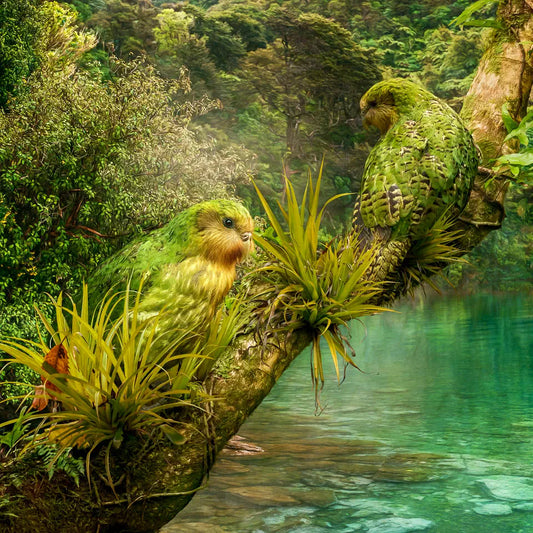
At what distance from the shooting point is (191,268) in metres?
2.28

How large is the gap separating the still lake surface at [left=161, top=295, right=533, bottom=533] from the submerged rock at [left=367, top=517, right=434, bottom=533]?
0.02 m

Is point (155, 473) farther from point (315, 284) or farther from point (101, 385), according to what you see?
point (315, 284)

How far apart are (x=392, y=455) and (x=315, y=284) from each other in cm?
865

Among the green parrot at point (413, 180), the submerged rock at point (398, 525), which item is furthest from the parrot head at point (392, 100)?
the submerged rock at point (398, 525)

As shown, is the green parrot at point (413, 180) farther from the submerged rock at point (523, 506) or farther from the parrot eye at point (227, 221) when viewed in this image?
the submerged rock at point (523, 506)

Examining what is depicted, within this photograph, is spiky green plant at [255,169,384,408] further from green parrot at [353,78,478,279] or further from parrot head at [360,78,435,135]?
parrot head at [360,78,435,135]

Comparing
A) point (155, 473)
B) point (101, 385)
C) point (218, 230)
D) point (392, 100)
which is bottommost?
point (155, 473)

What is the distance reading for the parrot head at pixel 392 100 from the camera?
3.23 m

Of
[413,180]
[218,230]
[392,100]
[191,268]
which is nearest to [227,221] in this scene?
[218,230]

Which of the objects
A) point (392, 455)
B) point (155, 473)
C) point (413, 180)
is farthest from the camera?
point (392, 455)

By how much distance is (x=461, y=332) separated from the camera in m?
24.3

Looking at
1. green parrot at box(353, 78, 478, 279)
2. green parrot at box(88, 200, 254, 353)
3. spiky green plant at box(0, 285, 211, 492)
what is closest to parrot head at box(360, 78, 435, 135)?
green parrot at box(353, 78, 478, 279)

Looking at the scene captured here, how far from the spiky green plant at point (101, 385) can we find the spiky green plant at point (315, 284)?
486mm

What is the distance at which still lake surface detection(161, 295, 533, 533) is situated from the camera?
7.63m
